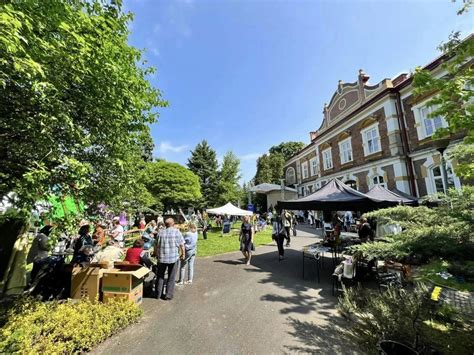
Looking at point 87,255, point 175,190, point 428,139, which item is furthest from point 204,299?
point 175,190

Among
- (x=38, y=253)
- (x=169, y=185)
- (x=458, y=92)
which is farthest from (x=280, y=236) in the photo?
(x=169, y=185)

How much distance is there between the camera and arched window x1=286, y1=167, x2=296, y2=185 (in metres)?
31.1

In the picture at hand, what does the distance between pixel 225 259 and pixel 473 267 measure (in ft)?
25.3

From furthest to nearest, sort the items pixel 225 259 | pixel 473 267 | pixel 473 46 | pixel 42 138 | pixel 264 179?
1. pixel 264 179
2. pixel 225 259
3. pixel 473 46
4. pixel 42 138
5. pixel 473 267

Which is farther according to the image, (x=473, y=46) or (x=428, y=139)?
(x=428, y=139)

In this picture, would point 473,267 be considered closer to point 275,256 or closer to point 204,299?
point 204,299

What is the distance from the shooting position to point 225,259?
29.5ft

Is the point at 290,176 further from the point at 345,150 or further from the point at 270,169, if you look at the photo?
the point at 345,150

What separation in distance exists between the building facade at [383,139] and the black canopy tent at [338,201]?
17.7ft

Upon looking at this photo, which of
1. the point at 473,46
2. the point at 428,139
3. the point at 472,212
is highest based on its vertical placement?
the point at 428,139

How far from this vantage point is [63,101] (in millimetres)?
3359

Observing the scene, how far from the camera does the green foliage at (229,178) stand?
28016 millimetres

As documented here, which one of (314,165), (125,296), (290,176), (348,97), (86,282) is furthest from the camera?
(290,176)

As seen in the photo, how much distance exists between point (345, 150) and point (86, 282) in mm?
19570
